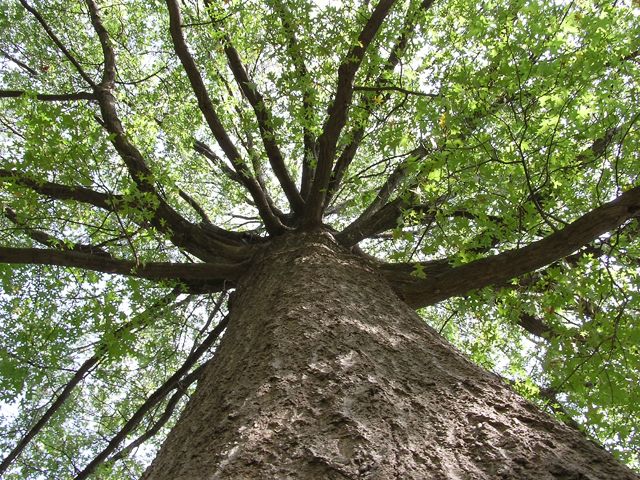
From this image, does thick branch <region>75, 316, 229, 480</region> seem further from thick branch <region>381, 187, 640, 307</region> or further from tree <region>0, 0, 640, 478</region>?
thick branch <region>381, 187, 640, 307</region>

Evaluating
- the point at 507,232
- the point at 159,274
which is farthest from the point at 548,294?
the point at 159,274

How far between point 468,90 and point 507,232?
38.3 inches

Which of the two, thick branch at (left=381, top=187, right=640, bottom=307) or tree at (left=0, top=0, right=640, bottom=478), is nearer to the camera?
tree at (left=0, top=0, right=640, bottom=478)

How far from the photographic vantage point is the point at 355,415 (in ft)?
4.06

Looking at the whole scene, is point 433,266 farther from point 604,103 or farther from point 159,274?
point 159,274

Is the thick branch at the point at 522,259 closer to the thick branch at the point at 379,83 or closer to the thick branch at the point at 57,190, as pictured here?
the thick branch at the point at 379,83

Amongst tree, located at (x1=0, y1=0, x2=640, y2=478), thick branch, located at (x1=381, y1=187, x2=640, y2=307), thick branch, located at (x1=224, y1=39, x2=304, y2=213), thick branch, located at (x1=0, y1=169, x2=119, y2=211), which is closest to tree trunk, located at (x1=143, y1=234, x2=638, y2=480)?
tree, located at (x1=0, y1=0, x2=640, y2=478)

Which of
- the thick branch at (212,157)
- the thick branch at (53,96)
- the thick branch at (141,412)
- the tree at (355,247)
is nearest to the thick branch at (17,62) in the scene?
the tree at (355,247)

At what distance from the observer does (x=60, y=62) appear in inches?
233

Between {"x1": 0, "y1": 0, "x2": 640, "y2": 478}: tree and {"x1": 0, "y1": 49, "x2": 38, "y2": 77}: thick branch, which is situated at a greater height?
{"x1": 0, "y1": 49, "x2": 38, "y2": 77}: thick branch

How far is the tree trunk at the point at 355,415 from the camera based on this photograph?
1.05 meters

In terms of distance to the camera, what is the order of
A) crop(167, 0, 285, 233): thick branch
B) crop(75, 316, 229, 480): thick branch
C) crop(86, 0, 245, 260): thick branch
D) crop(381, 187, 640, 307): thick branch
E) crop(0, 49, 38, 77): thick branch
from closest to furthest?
crop(381, 187, 640, 307): thick branch < crop(167, 0, 285, 233): thick branch < crop(86, 0, 245, 260): thick branch < crop(75, 316, 229, 480): thick branch < crop(0, 49, 38, 77): thick branch

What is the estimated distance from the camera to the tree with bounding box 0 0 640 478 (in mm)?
1260

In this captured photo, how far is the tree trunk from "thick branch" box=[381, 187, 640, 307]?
2.53 feet
